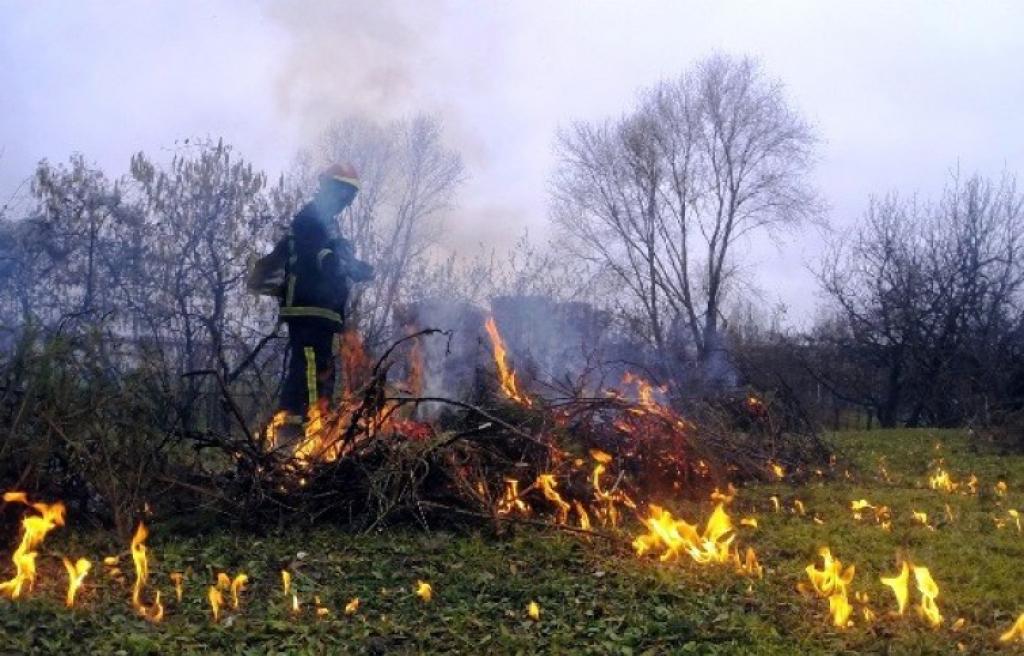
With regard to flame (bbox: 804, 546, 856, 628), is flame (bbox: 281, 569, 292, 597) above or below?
below

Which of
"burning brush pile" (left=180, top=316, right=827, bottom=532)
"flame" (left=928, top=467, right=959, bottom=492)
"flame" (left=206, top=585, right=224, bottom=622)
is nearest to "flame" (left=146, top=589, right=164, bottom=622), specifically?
"flame" (left=206, top=585, right=224, bottom=622)

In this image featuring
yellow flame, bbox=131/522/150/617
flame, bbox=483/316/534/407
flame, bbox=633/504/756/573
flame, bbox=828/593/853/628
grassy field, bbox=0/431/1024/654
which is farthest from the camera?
flame, bbox=483/316/534/407

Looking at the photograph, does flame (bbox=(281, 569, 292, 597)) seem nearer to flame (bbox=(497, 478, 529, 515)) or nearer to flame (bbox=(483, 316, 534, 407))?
flame (bbox=(497, 478, 529, 515))

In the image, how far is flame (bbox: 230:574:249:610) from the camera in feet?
11.8

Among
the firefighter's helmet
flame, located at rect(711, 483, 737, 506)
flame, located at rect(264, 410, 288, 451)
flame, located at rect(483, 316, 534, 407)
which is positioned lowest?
flame, located at rect(711, 483, 737, 506)

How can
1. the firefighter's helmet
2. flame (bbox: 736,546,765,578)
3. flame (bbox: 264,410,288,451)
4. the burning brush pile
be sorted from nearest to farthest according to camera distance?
flame (bbox: 736,546,765,578), the burning brush pile, flame (bbox: 264,410,288,451), the firefighter's helmet

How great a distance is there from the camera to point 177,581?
3756mm

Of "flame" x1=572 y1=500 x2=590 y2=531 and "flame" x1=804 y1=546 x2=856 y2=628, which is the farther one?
"flame" x1=572 y1=500 x2=590 y2=531

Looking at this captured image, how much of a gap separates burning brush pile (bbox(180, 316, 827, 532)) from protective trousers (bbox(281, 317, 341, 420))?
463 millimetres

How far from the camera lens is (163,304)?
1561 centimetres

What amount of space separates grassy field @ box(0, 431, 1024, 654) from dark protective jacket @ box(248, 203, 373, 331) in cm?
258

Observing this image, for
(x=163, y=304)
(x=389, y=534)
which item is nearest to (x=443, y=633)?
(x=389, y=534)

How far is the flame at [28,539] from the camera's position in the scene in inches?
142

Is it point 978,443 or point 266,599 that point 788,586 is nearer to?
point 266,599
